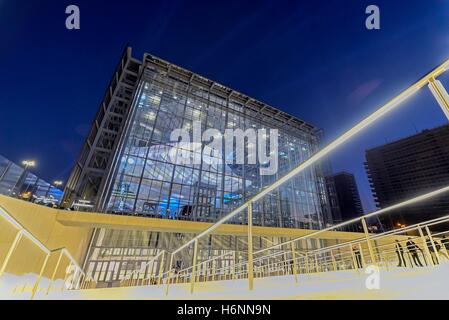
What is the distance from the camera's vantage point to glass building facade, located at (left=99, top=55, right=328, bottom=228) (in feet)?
37.7

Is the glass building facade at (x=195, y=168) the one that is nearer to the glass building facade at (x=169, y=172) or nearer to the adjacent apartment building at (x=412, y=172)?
the glass building facade at (x=169, y=172)

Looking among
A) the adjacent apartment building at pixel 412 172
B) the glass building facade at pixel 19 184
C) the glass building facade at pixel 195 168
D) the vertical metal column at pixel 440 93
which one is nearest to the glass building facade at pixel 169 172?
the glass building facade at pixel 195 168

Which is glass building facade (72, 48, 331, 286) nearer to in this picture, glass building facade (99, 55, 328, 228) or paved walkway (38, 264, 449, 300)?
glass building facade (99, 55, 328, 228)

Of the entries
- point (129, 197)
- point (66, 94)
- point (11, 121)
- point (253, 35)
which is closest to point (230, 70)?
point (253, 35)

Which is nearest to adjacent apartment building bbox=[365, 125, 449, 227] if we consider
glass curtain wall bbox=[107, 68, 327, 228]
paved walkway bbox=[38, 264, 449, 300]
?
glass curtain wall bbox=[107, 68, 327, 228]

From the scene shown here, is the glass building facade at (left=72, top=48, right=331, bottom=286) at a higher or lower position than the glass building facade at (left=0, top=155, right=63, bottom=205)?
higher

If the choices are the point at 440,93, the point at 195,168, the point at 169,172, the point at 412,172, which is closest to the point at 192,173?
the point at 195,168

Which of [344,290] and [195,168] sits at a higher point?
[195,168]

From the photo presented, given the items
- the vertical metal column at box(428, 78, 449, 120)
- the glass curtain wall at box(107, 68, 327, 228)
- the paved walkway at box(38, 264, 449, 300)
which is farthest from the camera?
the glass curtain wall at box(107, 68, 327, 228)

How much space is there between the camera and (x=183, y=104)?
15273 mm

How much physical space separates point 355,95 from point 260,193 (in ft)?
155

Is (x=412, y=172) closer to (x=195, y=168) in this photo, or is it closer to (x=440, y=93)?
(x=195, y=168)

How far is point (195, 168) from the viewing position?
13.5 m
